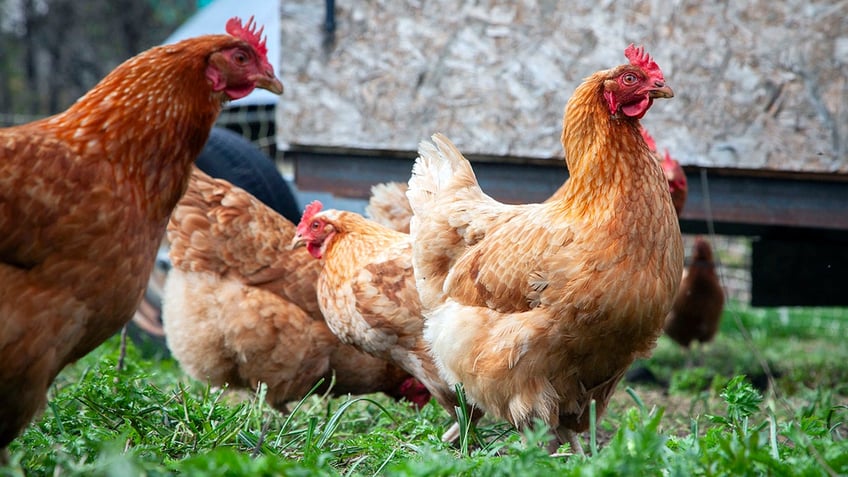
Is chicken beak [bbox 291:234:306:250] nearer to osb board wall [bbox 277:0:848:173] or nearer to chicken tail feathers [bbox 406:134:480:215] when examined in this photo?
chicken tail feathers [bbox 406:134:480:215]

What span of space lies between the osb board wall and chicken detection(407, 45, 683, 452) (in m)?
1.64

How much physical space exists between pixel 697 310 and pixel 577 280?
14.2 ft

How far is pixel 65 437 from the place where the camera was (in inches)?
92.4

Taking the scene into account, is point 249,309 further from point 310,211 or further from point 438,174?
point 438,174

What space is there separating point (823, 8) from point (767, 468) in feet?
10.0

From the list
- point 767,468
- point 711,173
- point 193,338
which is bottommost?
point 193,338

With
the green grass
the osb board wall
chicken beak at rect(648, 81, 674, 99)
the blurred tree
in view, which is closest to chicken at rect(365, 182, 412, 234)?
the osb board wall

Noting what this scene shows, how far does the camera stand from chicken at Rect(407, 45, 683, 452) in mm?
2590

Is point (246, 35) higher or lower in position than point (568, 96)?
higher

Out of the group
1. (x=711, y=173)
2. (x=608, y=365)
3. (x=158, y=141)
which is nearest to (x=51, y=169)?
(x=158, y=141)

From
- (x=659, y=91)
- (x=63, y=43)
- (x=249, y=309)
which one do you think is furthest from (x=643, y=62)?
(x=63, y=43)

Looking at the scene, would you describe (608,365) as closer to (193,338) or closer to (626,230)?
(626,230)

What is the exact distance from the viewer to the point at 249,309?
387cm

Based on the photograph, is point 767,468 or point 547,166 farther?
point 547,166
